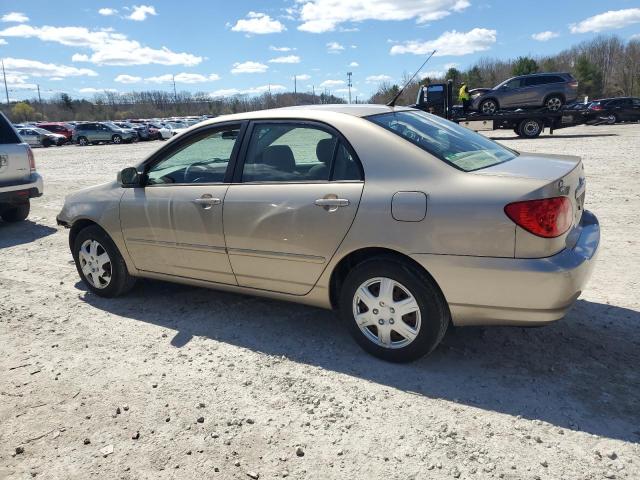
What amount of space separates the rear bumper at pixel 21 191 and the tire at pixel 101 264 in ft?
12.7

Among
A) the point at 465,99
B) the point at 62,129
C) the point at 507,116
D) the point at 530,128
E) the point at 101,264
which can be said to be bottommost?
the point at 101,264

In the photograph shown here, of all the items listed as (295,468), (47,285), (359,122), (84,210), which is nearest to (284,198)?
(359,122)

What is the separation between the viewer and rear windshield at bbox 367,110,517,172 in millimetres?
3262

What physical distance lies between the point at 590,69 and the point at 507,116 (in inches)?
2324

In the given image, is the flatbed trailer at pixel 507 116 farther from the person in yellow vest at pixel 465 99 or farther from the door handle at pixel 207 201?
the door handle at pixel 207 201

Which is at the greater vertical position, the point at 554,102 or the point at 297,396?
the point at 554,102

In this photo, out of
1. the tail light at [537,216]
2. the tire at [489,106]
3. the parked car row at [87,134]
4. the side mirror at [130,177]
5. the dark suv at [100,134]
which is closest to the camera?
the tail light at [537,216]

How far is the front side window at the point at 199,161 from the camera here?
3.95 meters

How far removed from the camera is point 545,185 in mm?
2811

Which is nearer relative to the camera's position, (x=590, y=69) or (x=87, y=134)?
(x=87, y=134)

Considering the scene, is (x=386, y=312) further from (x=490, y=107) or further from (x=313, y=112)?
(x=490, y=107)

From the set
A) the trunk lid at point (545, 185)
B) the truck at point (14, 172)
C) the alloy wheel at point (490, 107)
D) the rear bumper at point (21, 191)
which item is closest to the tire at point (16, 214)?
the truck at point (14, 172)

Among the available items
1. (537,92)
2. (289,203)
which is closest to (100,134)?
(537,92)

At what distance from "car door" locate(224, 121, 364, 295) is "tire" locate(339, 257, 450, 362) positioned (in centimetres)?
28
